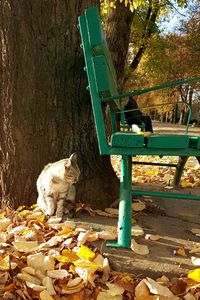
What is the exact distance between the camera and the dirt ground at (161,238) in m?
2.13

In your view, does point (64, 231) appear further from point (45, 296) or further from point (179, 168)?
point (179, 168)

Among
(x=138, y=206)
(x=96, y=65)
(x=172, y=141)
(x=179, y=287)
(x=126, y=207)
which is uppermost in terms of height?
(x=96, y=65)

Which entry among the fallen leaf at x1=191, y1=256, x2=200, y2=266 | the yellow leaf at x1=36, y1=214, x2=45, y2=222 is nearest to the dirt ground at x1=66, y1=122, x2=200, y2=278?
the fallen leaf at x1=191, y1=256, x2=200, y2=266

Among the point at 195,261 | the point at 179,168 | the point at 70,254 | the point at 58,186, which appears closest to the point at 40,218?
the point at 58,186

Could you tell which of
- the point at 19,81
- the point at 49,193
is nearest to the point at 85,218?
the point at 49,193

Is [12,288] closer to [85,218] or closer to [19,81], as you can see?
[85,218]

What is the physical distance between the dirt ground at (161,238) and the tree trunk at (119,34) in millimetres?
2316

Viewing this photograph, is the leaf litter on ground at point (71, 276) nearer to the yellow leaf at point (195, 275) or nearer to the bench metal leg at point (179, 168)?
the yellow leaf at point (195, 275)

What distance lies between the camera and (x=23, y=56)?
9.80 feet

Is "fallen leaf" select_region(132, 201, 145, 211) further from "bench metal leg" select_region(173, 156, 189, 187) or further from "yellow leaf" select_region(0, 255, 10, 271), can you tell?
"yellow leaf" select_region(0, 255, 10, 271)

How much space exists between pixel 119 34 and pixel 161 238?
155 inches

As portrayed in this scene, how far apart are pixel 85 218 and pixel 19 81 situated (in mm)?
1210

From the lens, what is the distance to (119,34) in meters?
5.67

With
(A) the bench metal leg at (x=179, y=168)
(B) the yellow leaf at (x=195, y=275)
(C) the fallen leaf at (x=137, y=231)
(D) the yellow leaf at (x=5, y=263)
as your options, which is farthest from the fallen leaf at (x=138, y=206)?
(D) the yellow leaf at (x=5, y=263)
